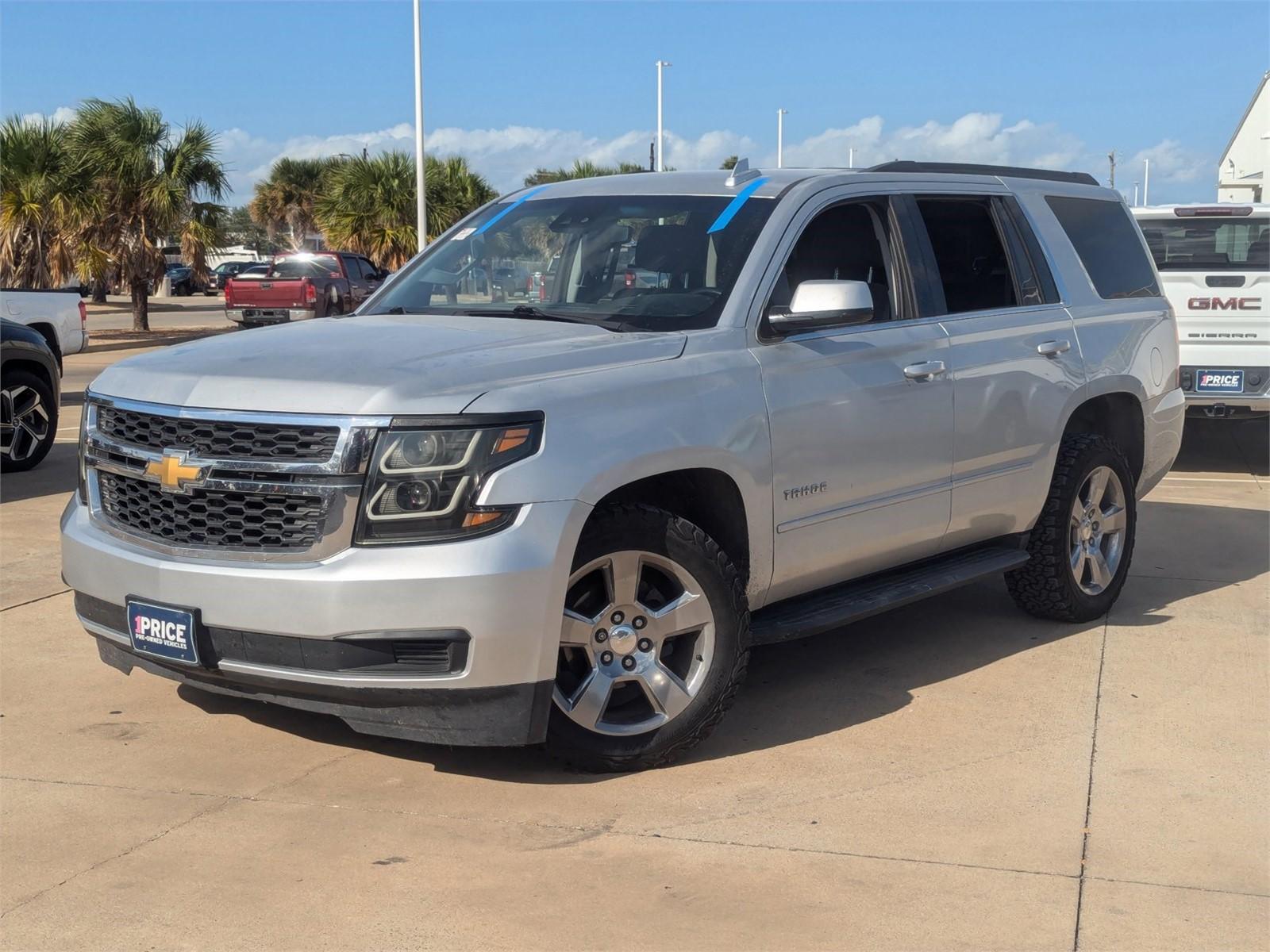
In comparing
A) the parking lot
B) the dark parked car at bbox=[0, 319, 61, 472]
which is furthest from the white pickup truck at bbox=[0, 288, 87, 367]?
the parking lot

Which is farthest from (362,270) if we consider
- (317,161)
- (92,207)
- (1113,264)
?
(317,161)

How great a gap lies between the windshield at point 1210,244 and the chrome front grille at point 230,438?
29.0 ft

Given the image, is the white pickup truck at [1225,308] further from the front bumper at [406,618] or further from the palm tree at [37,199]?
the palm tree at [37,199]

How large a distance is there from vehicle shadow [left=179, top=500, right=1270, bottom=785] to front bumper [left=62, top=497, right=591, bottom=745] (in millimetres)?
518

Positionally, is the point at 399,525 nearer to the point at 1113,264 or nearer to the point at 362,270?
the point at 1113,264

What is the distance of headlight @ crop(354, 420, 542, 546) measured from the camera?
4211 mm

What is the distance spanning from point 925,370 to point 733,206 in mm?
956

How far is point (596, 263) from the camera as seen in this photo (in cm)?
557

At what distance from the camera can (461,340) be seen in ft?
15.9

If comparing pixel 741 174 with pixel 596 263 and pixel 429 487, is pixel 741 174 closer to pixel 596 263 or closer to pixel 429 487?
pixel 596 263

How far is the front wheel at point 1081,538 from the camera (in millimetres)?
6488

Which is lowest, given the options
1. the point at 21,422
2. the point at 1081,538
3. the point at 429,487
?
the point at 1081,538

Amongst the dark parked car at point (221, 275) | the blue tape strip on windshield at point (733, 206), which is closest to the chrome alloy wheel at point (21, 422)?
the blue tape strip on windshield at point (733, 206)

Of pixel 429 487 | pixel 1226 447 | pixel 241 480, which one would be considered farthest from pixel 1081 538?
pixel 1226 447
